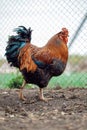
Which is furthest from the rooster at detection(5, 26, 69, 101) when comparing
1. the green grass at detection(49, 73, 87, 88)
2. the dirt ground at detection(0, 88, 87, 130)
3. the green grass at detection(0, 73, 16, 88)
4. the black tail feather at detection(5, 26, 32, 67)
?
the green grass at detection(0, 73, 16, 88)

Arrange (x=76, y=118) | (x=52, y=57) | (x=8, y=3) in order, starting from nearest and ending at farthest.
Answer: (x=76, y=118), (x=52, y=57), (x=8, y=3)

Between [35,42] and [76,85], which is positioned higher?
→ [35,42]

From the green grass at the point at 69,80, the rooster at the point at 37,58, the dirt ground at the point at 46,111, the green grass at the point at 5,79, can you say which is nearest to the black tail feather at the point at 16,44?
the rooster at the point at 37,58

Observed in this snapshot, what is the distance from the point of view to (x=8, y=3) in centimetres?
1115

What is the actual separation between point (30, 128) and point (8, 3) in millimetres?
6449

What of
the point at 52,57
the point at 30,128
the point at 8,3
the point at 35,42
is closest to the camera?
the point at 30,128

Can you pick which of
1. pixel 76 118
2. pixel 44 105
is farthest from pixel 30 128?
pixel 44 105

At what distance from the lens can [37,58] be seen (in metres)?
8.09

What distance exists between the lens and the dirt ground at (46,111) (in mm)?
5282

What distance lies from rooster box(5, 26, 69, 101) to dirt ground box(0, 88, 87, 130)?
37 cm

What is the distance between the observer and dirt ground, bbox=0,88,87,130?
5.28m

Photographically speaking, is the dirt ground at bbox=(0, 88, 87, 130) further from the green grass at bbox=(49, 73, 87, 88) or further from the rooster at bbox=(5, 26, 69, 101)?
the green grass at bbox=(49, 73, 87, 88)

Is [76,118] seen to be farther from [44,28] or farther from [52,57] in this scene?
[44,28]

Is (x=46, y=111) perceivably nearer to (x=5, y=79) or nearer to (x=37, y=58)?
(x=37, y=58)
